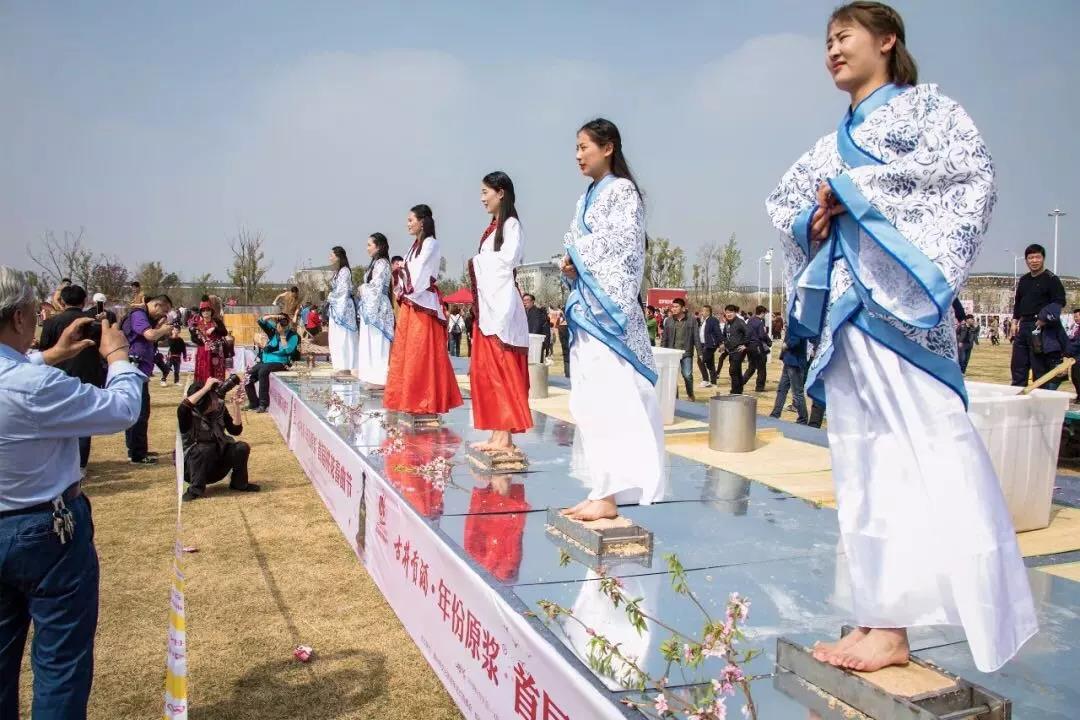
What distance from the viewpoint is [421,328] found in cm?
636

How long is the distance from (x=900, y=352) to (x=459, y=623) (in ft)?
5.41

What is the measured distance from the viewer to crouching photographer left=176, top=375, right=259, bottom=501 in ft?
18.7

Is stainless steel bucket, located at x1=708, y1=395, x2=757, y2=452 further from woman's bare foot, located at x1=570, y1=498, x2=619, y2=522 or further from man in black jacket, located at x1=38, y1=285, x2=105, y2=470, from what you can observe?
man in black jacket, located at x1=38, y1=285, x2=105, y2=470

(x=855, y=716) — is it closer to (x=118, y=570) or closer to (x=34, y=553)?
(x=34, y=553)

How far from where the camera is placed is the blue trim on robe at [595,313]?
3230 millimetres

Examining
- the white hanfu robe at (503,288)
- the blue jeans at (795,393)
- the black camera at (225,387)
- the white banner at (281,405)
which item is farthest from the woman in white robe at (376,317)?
the blue jeans at (795,393)

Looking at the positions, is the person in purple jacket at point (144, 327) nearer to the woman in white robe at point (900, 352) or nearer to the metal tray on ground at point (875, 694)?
the metal tray on ground at point (875, 694)

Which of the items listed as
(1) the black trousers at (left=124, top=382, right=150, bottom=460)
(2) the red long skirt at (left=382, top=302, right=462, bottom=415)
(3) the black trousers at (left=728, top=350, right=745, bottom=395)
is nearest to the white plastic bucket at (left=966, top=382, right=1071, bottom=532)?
(2) the red long skirt at (left=382, top=302, right=462, bottom=415)

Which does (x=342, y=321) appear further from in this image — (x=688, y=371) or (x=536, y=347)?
(x=688, y=371)

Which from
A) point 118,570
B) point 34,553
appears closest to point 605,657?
point 34,553

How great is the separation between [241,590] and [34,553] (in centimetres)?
200

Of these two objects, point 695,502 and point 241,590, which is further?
point 695,502

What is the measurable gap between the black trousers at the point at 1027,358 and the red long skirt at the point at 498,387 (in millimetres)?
5437

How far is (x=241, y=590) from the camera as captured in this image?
12.9 feet
